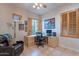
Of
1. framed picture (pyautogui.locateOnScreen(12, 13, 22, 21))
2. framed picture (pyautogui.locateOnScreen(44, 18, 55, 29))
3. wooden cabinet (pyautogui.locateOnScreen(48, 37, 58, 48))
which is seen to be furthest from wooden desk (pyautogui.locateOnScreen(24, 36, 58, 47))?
framed picture (pyautogui.locateOnScreen(12, 13, 22, 21))

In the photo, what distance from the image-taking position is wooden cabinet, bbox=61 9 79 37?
157 inches

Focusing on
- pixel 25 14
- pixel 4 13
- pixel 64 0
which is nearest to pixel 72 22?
pixel 25 14

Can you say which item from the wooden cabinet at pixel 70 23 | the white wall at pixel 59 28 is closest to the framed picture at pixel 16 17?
the white wall at pixel 59 28

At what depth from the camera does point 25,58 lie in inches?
57.7

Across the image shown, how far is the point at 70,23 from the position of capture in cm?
424

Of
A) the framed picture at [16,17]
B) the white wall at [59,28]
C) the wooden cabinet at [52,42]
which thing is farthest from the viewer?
the wooden cabinet at [52,42]

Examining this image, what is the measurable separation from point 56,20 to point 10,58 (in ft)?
9.99

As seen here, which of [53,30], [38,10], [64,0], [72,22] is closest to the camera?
[64,0]

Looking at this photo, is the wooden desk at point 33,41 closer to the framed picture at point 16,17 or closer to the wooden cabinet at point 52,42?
the wooden cabinet at point 52,42

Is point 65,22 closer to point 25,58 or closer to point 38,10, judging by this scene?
point 38,10

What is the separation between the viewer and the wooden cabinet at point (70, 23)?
398cm

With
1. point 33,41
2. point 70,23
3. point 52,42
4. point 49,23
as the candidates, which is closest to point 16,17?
point 33,41

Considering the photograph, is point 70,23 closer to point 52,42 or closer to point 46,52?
point 52,42

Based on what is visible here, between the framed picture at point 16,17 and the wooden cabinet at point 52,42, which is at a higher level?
the framed picture at point 16,17
